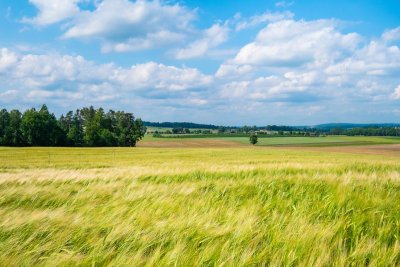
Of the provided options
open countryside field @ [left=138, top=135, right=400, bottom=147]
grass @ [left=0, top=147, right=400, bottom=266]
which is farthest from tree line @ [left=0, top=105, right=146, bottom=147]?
grass @ [left=0, top=147, right=400, bottom=266]

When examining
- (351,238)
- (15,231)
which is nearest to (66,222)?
(15,231)

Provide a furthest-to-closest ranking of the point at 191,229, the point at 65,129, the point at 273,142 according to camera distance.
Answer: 1. the point at 273,142
2. the point at 65,129
3. the point at 191,229

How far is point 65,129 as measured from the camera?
96625mm

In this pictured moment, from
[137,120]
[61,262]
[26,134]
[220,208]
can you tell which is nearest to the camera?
[61,262]

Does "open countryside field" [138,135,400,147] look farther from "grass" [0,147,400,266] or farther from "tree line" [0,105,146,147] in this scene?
"grass" [0,147,400,266]

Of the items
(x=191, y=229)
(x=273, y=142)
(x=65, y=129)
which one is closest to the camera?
(x=191, y=229)

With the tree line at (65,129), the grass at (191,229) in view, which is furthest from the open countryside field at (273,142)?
the grass at (191,229)

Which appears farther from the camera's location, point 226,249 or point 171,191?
point 171,191

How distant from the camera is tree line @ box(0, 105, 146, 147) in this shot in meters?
86.3

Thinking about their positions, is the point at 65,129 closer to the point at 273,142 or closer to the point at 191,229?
the point at 273,142

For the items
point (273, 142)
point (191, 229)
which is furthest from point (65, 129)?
point (191, 229)

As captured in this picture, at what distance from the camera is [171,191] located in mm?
4391

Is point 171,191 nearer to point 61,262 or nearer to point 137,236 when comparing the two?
point 137,236

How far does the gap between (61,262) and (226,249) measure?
1.11m
